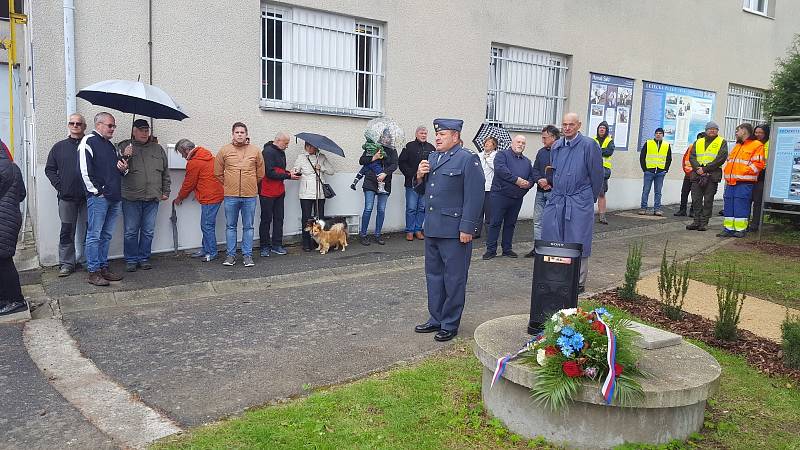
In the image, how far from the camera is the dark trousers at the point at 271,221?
9.34 meters

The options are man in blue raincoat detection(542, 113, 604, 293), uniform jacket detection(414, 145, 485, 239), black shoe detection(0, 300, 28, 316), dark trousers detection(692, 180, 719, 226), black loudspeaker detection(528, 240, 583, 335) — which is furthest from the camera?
dark trousers detection(692, 180, 719, 226)

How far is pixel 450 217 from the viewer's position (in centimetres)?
573

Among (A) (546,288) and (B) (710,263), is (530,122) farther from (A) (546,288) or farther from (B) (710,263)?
(A) (546,288)

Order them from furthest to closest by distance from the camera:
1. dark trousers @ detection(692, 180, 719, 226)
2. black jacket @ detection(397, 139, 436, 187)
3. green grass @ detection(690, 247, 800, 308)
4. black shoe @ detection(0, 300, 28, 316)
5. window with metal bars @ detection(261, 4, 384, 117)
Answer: dark trousers @ detection(692, 180, 719, 226)
black jacket @ detection(397, 139, 436, 187)
window with metal bars @ detection(261, 4, 384, 117)
green grass @ detection(690, 247, 800, 308)
black shoe @ detection(0, 300, 28, 316)

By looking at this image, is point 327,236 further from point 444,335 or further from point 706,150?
point 706,150

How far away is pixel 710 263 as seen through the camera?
902 cm

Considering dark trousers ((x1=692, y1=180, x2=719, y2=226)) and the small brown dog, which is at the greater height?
dark trousers ((x1=692, y1=180, x2=719, y2=226))

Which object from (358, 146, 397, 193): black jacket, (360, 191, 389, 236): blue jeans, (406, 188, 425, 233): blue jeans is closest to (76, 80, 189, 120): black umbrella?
(358, 146, 397, 193): black jacket

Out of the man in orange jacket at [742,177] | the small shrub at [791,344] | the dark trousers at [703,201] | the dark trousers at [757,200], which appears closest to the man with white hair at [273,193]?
the small shrub at [791,344]

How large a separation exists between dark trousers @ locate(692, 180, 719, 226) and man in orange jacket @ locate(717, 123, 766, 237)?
0.79m

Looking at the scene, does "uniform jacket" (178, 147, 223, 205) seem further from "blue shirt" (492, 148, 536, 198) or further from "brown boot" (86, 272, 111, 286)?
"blue shirt" (492, 148, 536, 198)

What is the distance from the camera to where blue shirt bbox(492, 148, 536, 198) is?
9.37m

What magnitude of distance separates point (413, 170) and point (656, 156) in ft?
20.6

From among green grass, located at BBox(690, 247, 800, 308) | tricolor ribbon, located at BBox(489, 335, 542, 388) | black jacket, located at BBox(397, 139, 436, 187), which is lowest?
green grass, located at BBox(690, 247, 800, 308)
